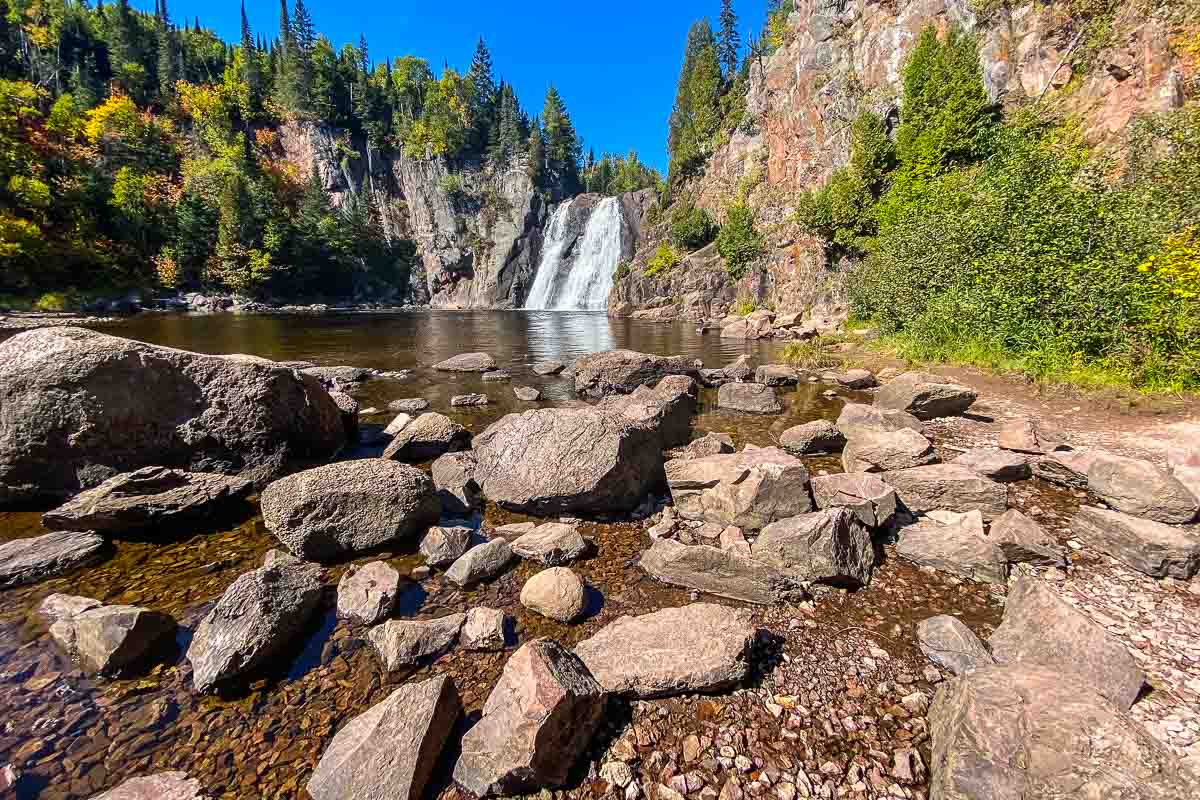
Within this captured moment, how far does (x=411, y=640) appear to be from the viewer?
4031 millimetres

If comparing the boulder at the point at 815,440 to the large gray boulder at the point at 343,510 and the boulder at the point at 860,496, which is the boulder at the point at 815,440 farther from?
the large gray boulder at the point at 343,510

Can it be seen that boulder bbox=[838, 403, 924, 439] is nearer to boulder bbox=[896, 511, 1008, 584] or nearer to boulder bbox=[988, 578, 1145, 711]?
boulder bbox=[896, 511, 1008, 584]

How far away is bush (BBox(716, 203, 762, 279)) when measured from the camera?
46562mm

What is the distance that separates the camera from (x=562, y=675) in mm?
3277

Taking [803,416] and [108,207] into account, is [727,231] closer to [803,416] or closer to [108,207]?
[803,416]

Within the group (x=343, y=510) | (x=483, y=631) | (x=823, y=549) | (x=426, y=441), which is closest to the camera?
(x=483, y=631)

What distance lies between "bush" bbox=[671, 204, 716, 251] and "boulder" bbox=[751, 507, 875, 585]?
5655 cm

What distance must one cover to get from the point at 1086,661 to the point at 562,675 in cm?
392

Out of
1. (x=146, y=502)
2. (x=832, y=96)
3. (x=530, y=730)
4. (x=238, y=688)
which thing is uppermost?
(x=832, y=96)

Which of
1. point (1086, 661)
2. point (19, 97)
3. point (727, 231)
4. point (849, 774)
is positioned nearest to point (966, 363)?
point (1086, 661)

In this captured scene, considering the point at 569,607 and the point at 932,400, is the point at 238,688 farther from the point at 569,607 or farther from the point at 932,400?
the point at 932,400

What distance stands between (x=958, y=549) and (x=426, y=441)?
28.5 ft

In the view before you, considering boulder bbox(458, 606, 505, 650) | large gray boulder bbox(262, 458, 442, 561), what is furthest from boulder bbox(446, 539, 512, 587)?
large gray boulder bbox(262, 458, 442, 561)

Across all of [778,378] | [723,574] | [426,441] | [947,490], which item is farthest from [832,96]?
[723,574]
